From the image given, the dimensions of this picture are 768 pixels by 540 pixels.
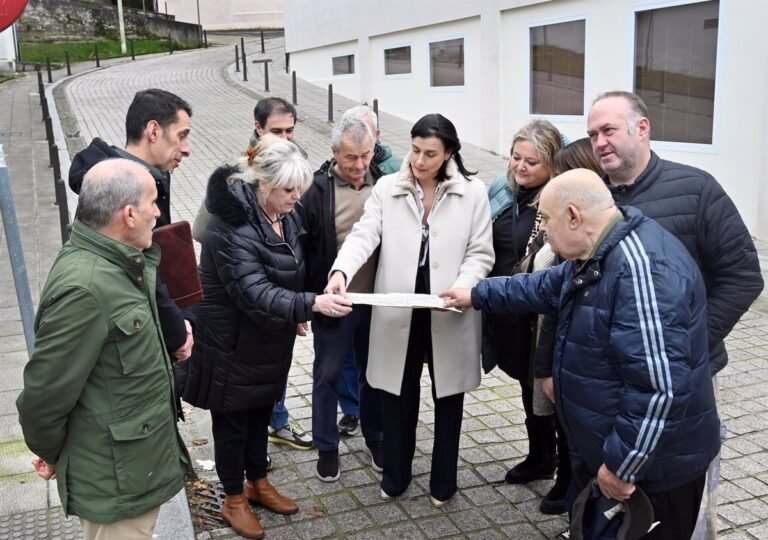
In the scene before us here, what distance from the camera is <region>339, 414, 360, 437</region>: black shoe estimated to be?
5027mm

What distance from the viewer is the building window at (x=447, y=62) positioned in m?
16.5

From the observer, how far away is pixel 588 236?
272 cm

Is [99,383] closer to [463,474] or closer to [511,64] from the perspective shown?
[463,474]

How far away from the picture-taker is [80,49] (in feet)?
117

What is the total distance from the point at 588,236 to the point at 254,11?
46566 mm

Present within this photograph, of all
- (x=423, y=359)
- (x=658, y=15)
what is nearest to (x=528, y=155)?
(x=423, y=359)

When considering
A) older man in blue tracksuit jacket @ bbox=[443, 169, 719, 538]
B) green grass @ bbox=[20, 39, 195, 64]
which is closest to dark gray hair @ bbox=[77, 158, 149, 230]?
older man in blue tracksuit jacket @ bbox=[443, 169, 719, 538]

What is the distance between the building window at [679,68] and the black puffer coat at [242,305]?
8.06 m

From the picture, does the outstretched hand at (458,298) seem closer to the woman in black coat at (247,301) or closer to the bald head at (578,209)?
the woman in black coat at (247,301)

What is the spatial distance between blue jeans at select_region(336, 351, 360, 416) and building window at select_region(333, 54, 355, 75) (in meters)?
18.7

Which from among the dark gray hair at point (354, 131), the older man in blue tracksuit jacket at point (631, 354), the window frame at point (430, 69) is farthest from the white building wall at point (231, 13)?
the older man in blue tracksuit jacket at point (631, 354)

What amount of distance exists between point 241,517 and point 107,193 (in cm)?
195

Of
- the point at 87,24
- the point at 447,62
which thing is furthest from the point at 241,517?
the point at 87,24

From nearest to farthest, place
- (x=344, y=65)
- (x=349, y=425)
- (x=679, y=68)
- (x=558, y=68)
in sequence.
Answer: (x=349, y=425) < (x=679, y=68) < (x=558, y=68) < (x=344, y=65)
